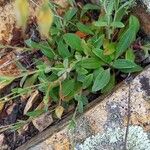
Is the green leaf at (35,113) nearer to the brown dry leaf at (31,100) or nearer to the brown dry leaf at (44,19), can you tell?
the brown dry leaf at (31,100)

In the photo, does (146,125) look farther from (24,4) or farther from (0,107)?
(24,4)

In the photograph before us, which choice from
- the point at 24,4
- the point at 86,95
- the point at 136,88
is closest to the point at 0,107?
the point at 86,95

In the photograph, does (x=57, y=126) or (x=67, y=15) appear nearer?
(x=57, y=126)

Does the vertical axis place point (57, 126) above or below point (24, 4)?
below

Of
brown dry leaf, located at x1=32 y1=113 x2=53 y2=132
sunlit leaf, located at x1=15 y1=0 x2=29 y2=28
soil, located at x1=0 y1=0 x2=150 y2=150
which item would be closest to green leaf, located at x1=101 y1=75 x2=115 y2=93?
brown dry leaf, located at x1=32 y1=113 x2=53 y2=132

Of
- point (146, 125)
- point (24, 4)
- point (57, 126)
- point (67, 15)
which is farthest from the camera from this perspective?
point (67, 15)

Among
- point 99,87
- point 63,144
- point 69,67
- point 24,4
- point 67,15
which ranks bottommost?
point 63,144

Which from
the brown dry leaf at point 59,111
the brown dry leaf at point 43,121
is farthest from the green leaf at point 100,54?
the brown dry leaf at point 43,121
